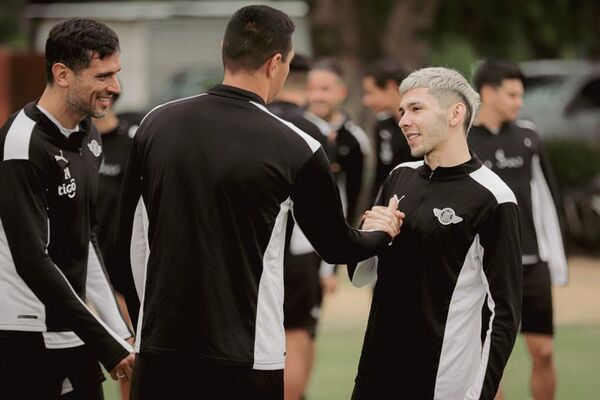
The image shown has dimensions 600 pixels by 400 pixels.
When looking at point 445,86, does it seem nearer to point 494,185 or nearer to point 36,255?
point 494,185

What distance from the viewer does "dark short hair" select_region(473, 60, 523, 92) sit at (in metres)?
8.98

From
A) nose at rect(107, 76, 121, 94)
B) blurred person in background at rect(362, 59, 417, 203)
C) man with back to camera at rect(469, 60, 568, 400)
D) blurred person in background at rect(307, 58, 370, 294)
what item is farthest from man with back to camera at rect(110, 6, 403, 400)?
blurred person in background at rect(307, 58, 370, 294)

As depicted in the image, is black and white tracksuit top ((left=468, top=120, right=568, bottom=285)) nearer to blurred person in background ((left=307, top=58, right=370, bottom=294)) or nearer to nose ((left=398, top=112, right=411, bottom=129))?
blurred person in background ((left=307, top=58, right=370, bottom=294))

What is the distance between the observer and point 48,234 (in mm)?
5332

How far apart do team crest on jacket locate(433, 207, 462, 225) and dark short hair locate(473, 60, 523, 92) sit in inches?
144

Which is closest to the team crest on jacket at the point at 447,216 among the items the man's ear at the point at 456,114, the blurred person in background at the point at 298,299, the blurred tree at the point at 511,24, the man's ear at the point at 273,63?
the man's ear at the point at 456,114

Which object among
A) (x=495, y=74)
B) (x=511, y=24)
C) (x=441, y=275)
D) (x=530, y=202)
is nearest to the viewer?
(x=441, y=275)

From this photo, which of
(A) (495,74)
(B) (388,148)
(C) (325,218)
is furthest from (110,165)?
(C) (325,218)

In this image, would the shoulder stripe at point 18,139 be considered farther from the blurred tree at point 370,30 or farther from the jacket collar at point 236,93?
the blurred tree at point 370,30

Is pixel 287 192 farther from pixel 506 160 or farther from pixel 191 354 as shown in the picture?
pixel 506 160

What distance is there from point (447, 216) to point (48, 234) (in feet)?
5.14

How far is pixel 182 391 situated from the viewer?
4953 mm

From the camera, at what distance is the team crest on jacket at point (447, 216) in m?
5.41

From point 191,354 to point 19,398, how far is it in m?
0.93
